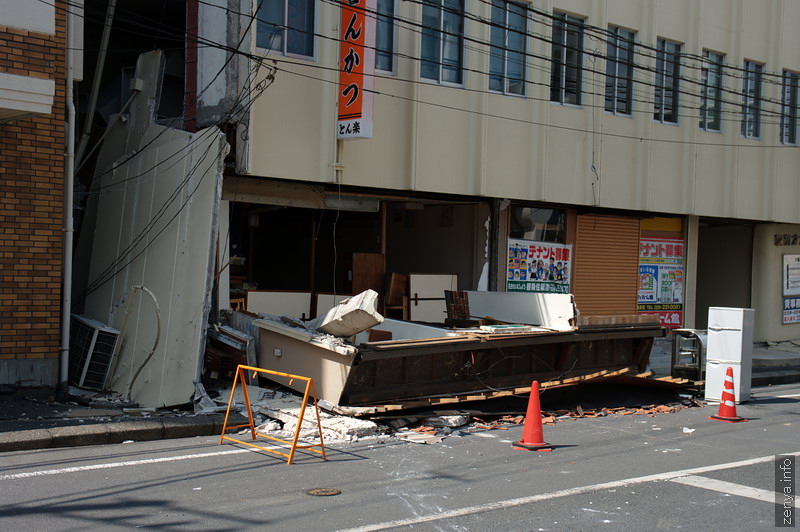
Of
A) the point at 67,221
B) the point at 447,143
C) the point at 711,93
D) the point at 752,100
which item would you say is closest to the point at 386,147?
the point at 447,143

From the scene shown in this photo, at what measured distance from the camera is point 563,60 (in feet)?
57.6

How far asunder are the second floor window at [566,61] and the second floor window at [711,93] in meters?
4.18

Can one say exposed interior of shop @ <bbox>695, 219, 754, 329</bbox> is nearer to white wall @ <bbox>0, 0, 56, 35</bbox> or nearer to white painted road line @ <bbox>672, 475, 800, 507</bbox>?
white painted road line @ <bbox>672, 475, 800, 507</bbox>

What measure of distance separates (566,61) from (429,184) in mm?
4846

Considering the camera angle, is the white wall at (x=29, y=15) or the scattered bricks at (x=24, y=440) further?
the white wall at (x=29, y=15)

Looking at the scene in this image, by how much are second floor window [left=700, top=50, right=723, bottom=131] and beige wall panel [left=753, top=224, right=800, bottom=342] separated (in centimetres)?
419

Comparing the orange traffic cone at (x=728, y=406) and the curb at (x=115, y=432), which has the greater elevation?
the orange traffic cone at (x=728, y=406)

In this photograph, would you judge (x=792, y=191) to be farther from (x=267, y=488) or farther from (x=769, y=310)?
(x=267, y=488)

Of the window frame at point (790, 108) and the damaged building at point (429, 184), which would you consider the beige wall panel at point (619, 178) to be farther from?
the window frame at point (790, 108)

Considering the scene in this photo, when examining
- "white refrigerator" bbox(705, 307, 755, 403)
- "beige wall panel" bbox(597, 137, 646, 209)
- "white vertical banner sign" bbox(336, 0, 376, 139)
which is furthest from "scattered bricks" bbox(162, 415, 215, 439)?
"beige wall panel" bbox(597, 137, 646, 209)

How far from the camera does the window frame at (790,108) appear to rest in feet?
72.7

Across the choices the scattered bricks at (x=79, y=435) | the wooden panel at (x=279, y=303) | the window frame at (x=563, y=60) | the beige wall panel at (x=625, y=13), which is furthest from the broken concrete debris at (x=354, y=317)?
the beige wall panel at (x=625, y=13)

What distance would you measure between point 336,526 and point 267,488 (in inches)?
49.6

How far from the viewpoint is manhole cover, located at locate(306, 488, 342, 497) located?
6.97m
